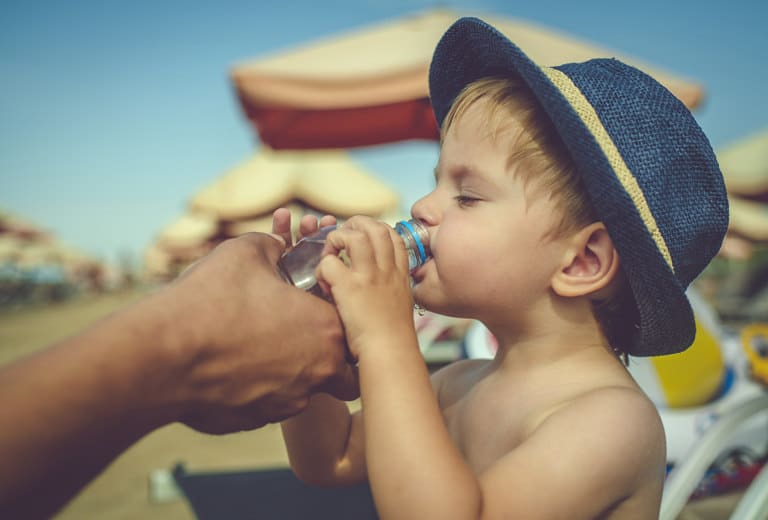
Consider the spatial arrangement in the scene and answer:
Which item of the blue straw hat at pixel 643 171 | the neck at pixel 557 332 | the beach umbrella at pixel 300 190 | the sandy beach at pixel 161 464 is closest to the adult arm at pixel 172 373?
the neck at pixel 557 332

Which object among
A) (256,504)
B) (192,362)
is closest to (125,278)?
(256,504)

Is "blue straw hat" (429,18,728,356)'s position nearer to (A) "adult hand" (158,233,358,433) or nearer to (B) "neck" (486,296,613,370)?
(B) "neck" (486,296,613,370)

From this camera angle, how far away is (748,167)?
34.1 ft

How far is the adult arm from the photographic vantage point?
602 mm

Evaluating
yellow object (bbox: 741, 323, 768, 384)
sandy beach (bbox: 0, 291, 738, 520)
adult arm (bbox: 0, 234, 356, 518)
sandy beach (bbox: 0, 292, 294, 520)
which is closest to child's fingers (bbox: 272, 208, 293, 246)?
adult arm (bbox: 0, 234, 356, 518)

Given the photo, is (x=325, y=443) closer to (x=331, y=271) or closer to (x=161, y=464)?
(x=331, y=271)

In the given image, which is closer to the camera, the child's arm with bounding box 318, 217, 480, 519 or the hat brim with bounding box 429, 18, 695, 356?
the child's arm with bounding box 318, 217, 480, 519

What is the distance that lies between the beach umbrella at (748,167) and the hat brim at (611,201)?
8814 millimetres

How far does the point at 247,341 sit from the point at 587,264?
0.71m

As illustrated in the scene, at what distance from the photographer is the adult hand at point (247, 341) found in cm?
77

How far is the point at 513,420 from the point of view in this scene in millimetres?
1162

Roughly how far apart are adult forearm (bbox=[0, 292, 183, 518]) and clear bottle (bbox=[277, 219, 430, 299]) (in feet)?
1.29

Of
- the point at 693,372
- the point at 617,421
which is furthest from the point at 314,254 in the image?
the point at 693,372

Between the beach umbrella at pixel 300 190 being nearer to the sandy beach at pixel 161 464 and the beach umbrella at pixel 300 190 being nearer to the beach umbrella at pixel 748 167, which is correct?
the sandy beach at pixel 161 464
